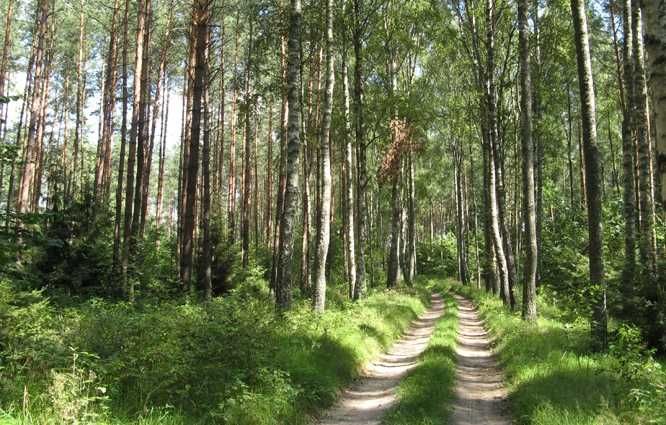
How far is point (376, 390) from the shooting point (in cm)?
948

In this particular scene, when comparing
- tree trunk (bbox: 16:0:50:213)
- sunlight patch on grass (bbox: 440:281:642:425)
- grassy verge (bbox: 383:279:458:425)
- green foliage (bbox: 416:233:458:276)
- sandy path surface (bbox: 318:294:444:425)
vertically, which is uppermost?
tree trunk (bbox: 16:0:50:213)

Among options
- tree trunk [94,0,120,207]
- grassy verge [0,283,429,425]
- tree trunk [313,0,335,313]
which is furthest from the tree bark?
tree trunk [94,0,120,207]

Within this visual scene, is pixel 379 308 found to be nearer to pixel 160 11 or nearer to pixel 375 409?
pixel 375 409

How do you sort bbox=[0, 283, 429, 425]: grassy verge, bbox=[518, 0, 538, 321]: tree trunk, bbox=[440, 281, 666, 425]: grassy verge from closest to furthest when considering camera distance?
1. bbox=[0, 283, 429, 425]: grassy verge
2. bbox=[440, 281, 666, 425]: grassy verge
3. bbox=[518, 0, 538, 321]: tree trunk

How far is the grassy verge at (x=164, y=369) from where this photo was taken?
5.16 meters

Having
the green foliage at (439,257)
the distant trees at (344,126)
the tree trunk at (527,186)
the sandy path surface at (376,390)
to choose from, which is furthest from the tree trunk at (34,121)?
the green foliage at (439,257)

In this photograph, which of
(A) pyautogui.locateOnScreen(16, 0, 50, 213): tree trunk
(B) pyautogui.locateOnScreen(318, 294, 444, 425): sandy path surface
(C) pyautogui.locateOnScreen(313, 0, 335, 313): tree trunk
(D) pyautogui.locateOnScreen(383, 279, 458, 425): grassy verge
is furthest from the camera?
(A) pyautogui.locateOnScreen(16, 0, 50, 213): tree trunk

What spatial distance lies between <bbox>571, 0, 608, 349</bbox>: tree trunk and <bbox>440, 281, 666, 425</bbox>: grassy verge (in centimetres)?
68

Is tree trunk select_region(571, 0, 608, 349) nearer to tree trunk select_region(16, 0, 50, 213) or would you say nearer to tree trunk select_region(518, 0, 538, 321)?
tree trunk select_region(518, 0, 538, 321)

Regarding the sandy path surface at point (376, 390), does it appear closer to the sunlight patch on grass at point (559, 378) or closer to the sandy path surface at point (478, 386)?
the sandy path surface at point (478, 386)

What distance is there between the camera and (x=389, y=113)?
70.9 ft

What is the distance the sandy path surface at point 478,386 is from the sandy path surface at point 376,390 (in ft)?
3.33

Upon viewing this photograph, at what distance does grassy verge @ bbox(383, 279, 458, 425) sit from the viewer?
276 inches

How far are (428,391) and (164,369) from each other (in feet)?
13.1
